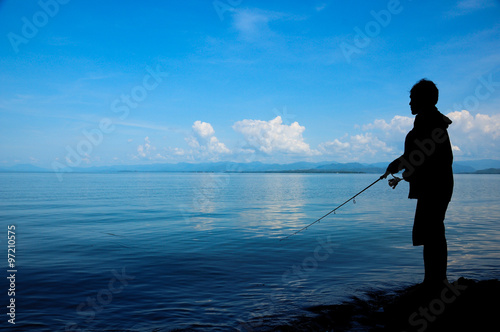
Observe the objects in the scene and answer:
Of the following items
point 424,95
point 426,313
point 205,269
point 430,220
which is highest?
point 424,95

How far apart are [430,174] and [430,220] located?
811 millimetres

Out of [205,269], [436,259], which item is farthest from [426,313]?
[205,269]

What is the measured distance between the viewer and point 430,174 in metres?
5.79

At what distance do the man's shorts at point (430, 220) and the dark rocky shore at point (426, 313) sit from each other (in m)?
0.97

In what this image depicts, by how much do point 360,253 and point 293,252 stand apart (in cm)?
275

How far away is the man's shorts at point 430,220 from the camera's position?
5.73 meters

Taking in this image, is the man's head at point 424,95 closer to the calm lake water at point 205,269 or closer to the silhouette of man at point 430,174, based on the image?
the silhouette of man at point 430,174

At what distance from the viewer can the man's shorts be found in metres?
5.73

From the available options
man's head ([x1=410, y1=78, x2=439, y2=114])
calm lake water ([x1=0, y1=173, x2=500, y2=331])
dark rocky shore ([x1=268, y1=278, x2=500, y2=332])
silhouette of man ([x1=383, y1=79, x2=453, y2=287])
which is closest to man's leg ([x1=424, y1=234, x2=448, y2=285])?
silhouette of man ([x1=383, y1=79, x2=453, y2=287])

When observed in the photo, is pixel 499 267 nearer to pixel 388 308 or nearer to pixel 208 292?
pixel 388 308

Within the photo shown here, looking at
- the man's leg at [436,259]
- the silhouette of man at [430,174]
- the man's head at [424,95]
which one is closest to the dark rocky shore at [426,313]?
the man's leg at [436,259]

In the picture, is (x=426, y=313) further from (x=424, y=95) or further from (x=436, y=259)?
(x=424, y=95)

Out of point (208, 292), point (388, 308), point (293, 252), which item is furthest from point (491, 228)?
point (208, 292)

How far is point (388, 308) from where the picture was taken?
6750 millimetres
